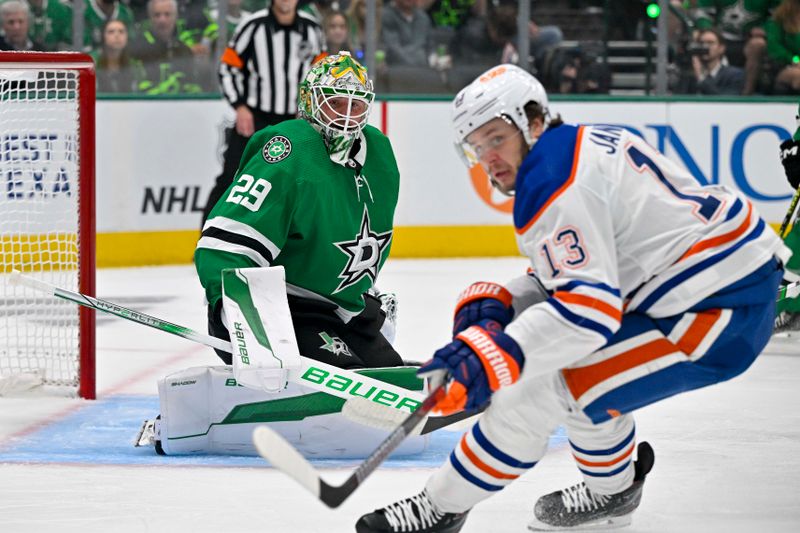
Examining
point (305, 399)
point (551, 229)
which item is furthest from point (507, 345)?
point (305, 399)

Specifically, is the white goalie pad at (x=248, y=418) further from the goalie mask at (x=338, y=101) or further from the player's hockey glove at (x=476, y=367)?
the player's hockey glove at (x=476, y=367)

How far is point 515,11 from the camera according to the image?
703 centimetres

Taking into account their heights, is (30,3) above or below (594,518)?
above

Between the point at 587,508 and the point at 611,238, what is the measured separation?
0.61m

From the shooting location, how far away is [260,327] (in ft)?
9.17

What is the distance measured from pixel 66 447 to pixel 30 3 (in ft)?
12.3

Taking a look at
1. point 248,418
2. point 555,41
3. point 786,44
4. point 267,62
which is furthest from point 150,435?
point 786,44

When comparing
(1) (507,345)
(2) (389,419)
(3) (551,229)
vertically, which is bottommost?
(2) (389,419)

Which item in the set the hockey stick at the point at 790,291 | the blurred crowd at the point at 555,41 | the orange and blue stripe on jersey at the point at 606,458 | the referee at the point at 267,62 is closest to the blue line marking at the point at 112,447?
the orange and blue stripe on jersey at the point at 606,458

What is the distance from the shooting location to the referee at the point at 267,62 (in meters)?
6.14

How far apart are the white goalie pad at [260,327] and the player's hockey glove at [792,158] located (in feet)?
7.10

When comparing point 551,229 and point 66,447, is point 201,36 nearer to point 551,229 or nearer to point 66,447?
→ point 66,447

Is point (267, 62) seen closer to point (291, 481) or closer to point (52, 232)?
point (52, 232)

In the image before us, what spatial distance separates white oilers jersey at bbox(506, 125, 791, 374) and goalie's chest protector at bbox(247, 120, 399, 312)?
940 millimetres
